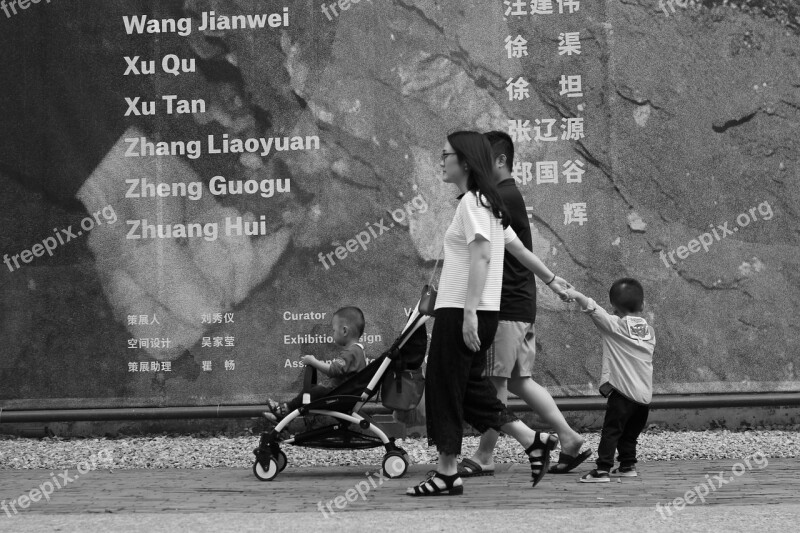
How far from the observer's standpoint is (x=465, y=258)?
5.24 metres

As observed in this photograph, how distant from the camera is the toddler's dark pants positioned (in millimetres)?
5852

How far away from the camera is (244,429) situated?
7852 mm

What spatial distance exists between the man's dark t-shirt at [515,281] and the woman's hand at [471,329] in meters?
0.96

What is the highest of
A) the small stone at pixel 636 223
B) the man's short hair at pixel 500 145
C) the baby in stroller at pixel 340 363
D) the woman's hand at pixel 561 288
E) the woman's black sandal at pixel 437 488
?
the man's short hair at pixel 500 145

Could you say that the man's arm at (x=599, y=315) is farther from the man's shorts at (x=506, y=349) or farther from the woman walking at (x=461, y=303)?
the woman walking at (x=461, y=303)

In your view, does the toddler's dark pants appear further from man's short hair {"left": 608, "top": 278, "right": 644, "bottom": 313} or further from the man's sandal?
the man's sandal

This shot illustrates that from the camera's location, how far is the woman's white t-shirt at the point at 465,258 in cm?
518

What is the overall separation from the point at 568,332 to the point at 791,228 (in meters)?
1.79

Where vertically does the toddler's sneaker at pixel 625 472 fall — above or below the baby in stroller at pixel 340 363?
below

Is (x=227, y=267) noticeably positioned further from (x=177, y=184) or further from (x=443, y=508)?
(x=443, y=508)

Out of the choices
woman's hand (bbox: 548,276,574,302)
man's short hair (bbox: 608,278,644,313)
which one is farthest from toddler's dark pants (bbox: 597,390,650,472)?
A: woman's hand (bbox: 548,276,574,302)

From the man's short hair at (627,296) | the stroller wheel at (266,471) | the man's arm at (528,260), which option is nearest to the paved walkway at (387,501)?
the stroller wheel at (266,471)

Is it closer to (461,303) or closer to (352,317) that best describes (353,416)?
(352,317)

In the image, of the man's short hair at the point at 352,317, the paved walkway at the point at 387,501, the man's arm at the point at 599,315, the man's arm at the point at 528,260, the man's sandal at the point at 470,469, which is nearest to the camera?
the paved walkway at the point at 387,501
